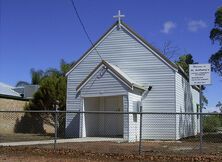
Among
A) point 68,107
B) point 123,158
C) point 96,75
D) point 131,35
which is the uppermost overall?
point 131,35

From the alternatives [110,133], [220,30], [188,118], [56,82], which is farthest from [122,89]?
[220,30]

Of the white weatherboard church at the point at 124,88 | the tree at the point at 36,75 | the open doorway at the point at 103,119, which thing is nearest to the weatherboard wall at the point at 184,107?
the white weatherboard church at the point at 124,88

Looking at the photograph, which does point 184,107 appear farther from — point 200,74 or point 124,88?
point 200,74

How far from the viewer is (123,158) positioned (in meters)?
14.3

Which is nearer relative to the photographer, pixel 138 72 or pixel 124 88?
pixel 124 88

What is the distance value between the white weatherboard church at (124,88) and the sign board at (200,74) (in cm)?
657

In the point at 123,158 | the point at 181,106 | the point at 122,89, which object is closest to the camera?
the point at 123,158

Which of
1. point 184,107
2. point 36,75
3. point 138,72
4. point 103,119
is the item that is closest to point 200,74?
point 138,72

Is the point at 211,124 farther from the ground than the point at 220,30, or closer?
closer

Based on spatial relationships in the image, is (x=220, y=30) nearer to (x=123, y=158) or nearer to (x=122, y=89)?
(x=122, y=89)

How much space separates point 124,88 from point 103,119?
390cm

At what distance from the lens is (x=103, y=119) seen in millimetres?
28625

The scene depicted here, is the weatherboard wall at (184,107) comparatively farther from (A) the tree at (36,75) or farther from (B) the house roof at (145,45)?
(A) the tree at (36,75)

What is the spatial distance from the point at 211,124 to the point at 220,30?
851cm
